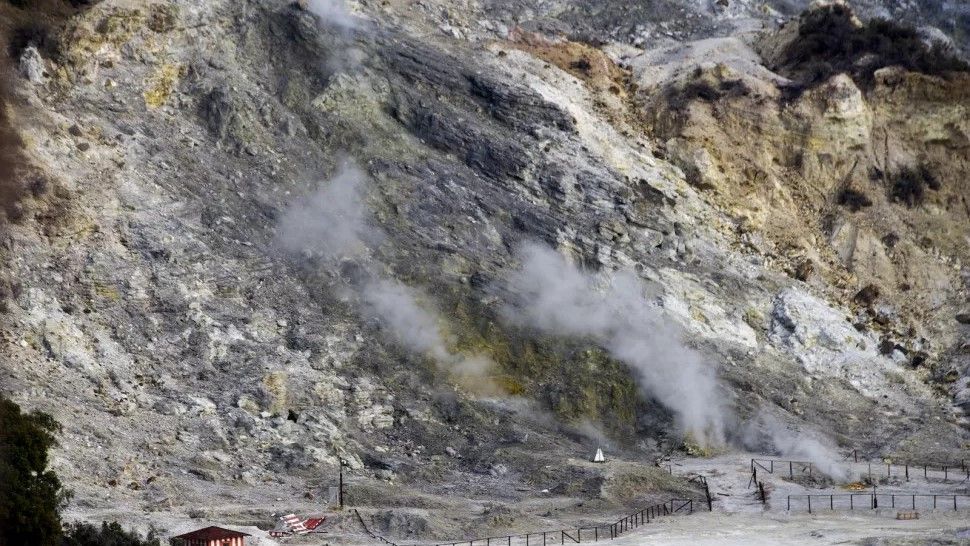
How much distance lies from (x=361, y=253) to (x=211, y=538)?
732 inches

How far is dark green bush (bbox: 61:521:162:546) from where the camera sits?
120ft

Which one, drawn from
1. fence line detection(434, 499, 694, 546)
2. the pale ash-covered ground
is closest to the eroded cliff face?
the pale ash-covered ground

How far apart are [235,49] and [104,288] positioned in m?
14.6

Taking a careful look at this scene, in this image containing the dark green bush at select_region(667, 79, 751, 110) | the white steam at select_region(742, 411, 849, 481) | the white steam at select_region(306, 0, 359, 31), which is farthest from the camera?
the dark green bush at select_region(667, 79, 751, 110)

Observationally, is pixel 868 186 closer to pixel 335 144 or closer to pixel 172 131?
pixel 335 144

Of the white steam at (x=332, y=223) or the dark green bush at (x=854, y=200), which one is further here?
the dark green bush at (x=854, y=200)

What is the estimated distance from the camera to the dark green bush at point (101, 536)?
36.6 metres

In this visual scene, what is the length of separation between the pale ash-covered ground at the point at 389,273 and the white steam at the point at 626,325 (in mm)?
727

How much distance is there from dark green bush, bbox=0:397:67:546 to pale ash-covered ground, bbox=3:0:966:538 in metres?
Result: 2.77

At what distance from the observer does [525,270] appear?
55.8 metres

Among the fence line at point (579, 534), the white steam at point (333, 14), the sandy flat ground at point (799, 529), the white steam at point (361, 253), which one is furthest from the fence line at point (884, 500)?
the white steam at point (333, 14)

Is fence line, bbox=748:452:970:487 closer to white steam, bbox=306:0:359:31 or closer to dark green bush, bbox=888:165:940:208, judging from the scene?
dark green bush, bbox=888:165:940:208

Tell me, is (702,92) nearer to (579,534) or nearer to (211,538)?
(579,534)

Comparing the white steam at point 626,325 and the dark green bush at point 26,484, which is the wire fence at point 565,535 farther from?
the dark green bush at point 26,484
